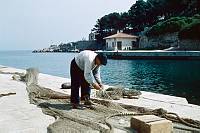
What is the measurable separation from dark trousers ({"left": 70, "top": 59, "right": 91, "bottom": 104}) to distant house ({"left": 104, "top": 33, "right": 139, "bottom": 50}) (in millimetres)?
65877

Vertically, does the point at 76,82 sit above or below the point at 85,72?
below

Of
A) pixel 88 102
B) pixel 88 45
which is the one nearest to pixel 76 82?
pixel 88 102

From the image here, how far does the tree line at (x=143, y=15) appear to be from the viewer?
7150cm

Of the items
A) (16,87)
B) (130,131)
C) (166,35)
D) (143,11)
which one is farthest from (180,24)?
(130,131)

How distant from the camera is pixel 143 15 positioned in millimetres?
82625

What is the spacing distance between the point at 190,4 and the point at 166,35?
10129 mm

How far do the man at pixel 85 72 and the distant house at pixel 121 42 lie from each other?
65915 millimetres

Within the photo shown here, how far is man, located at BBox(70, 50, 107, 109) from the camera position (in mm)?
6477

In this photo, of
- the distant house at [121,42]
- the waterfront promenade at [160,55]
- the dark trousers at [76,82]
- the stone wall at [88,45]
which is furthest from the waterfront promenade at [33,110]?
the stone wall at [88,45]

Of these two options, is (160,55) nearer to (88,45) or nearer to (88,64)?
(88,64)

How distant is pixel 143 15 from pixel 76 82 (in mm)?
77428

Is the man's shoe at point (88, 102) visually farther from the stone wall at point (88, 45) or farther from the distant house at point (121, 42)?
the stone wall at point (88, 45)

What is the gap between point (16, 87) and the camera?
10547 millimetres

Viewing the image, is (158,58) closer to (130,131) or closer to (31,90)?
(31,90)
